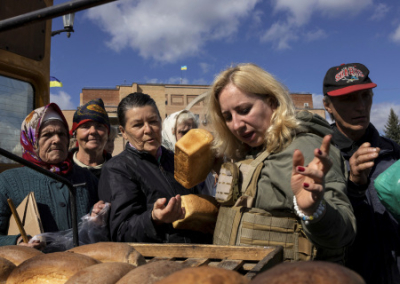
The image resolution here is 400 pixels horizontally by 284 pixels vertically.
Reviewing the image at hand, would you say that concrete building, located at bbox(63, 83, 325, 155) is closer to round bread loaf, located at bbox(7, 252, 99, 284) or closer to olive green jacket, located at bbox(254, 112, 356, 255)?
olive green jacket, located at bbox(254, 112, 356, 255)

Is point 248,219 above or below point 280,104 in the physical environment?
below

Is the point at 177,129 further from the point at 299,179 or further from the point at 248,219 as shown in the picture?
the point at 299,179

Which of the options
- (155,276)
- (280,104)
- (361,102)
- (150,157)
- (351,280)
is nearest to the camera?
(351,280)

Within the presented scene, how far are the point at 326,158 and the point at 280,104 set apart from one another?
2.59 feet

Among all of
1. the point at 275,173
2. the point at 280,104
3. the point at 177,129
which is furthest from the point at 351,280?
the point at 177,129

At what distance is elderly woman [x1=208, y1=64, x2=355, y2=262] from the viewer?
148 cm

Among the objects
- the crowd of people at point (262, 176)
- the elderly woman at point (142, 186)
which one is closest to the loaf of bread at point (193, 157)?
the crowd of people at point (262, 176)

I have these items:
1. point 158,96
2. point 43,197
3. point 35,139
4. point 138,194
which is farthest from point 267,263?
point 158,96

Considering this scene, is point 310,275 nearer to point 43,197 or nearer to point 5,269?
point 5,269

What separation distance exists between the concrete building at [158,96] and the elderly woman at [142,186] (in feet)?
144

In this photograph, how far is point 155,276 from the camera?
90cm

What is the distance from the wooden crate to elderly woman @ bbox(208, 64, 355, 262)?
→ 0.90 ft

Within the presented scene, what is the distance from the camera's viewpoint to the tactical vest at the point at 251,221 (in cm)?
182

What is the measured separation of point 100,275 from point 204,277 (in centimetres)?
36
